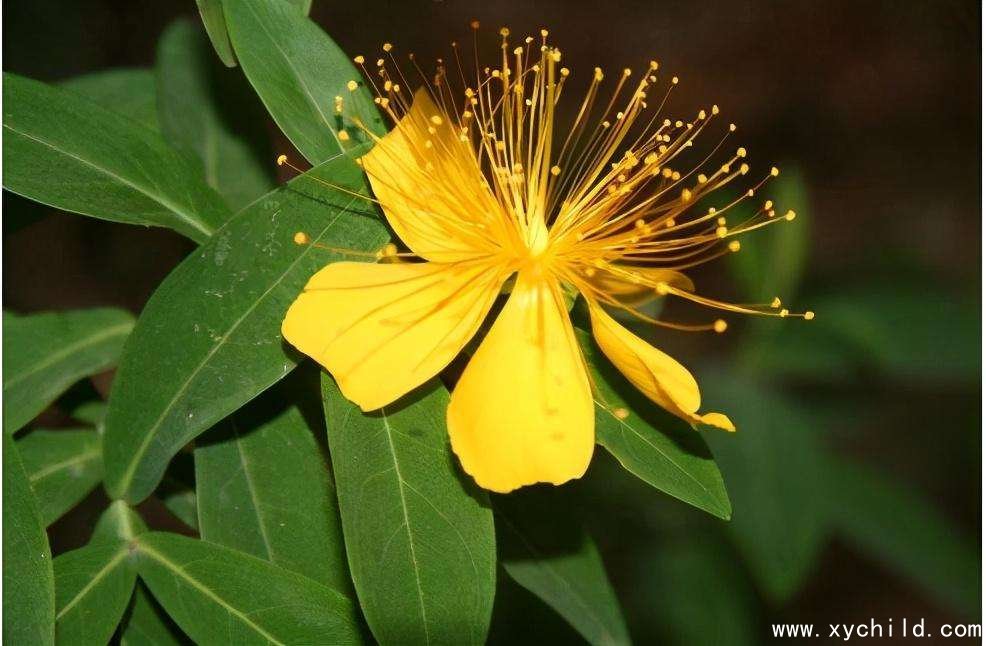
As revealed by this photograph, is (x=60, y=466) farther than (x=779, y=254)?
No

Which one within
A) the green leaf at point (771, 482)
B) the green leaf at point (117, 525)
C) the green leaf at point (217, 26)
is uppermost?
the green leaf at point (217, 26)

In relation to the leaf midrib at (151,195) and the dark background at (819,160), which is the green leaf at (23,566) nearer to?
the leaf midrib at (151,195)

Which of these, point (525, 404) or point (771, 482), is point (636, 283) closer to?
point (525, 404)

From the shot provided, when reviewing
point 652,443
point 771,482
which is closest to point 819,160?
point 771,482

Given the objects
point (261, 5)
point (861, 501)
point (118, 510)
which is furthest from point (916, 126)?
point (118, 510)

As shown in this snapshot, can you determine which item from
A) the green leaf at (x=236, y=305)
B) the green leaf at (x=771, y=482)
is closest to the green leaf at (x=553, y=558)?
the green leaf at (x=236, y=305)

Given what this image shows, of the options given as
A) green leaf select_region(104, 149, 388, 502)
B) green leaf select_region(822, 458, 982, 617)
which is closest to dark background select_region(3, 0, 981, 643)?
green leaf select_region(822, 458, 982, 617)
